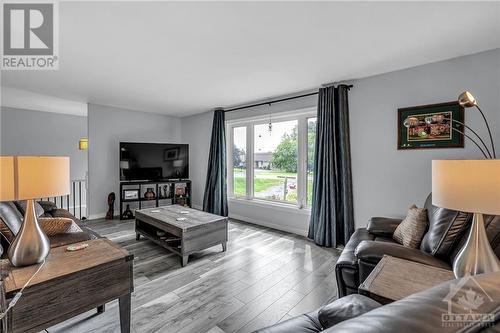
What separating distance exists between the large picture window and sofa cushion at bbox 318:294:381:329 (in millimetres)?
2748

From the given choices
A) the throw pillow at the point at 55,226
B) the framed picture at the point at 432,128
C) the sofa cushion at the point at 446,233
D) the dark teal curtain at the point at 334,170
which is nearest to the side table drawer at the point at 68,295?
the throw pillow at the point at 55,226

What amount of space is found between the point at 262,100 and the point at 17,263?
12.1 ft

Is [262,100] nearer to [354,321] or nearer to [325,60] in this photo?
[325,60]

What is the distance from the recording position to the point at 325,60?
250 cm

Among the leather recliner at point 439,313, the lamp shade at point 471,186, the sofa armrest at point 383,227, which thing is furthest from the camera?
the sofa armrest at point 383,227

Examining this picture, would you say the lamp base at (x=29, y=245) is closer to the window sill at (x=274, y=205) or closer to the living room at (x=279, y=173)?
the living room at (x=279, y=173)

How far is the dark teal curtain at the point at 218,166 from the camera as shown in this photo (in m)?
4.71

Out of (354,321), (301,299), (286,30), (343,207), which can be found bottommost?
(301,299)

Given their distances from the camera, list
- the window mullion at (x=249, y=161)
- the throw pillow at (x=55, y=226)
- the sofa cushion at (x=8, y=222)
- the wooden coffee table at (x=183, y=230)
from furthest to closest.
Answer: the window mullion at (x=249, y=161) < the wooden coffee table at (x=183, y=230) < the throw pillow at (x=55, y=226) < the sofa cushion at (x=8, y=222)

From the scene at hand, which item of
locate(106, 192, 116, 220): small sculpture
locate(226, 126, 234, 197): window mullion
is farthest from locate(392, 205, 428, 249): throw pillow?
locate(106, 192, 116, 220): small sculpture

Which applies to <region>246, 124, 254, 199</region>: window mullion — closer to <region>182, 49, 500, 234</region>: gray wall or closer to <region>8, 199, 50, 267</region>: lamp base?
<region>182, 49, 500, 234</region>: gray wall

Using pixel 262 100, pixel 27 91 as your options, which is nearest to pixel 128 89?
pixel 27 91

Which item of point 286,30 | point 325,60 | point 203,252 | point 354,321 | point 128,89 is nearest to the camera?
point 354,321

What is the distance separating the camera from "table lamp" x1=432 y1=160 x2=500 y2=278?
0.96 meters
